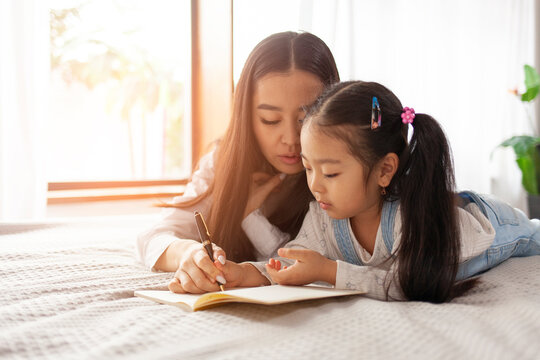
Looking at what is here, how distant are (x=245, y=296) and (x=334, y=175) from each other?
1.29ft

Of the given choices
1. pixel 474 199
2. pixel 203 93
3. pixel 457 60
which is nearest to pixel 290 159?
pixel 474 199

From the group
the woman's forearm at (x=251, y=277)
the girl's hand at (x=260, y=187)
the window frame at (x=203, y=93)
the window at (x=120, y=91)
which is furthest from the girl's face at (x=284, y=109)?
the window at (x=120, y=91)

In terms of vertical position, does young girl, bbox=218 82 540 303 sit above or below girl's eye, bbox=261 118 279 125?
below

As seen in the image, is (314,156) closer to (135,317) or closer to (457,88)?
(135,317)

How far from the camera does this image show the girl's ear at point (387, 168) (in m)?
1.07

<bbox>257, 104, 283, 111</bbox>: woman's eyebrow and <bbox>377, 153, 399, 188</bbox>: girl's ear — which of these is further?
<bbox>257, 104, 283, 111</bbox>: woman's eyebrow

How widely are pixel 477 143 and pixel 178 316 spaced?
344 centimetres

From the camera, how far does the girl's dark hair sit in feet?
3.00

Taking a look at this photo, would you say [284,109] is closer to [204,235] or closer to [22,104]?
[204,235]

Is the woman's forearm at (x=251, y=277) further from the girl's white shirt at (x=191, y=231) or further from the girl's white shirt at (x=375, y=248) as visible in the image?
the girl's white shirt at (x=191, y=231)

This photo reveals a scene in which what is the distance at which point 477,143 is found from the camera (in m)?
3.71

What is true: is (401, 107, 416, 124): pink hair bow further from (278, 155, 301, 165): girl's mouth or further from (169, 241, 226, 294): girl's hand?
(169, 241, 226, 294): girl's hand

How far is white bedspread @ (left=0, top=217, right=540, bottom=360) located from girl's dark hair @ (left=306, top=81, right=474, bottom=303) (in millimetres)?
85

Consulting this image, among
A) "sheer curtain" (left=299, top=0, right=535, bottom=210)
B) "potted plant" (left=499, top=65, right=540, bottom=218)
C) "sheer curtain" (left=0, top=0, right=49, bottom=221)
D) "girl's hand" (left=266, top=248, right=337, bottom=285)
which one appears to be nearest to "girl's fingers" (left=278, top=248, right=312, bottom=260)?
"girl's hand" (left=266, top=248, right=337, bottom=285)
